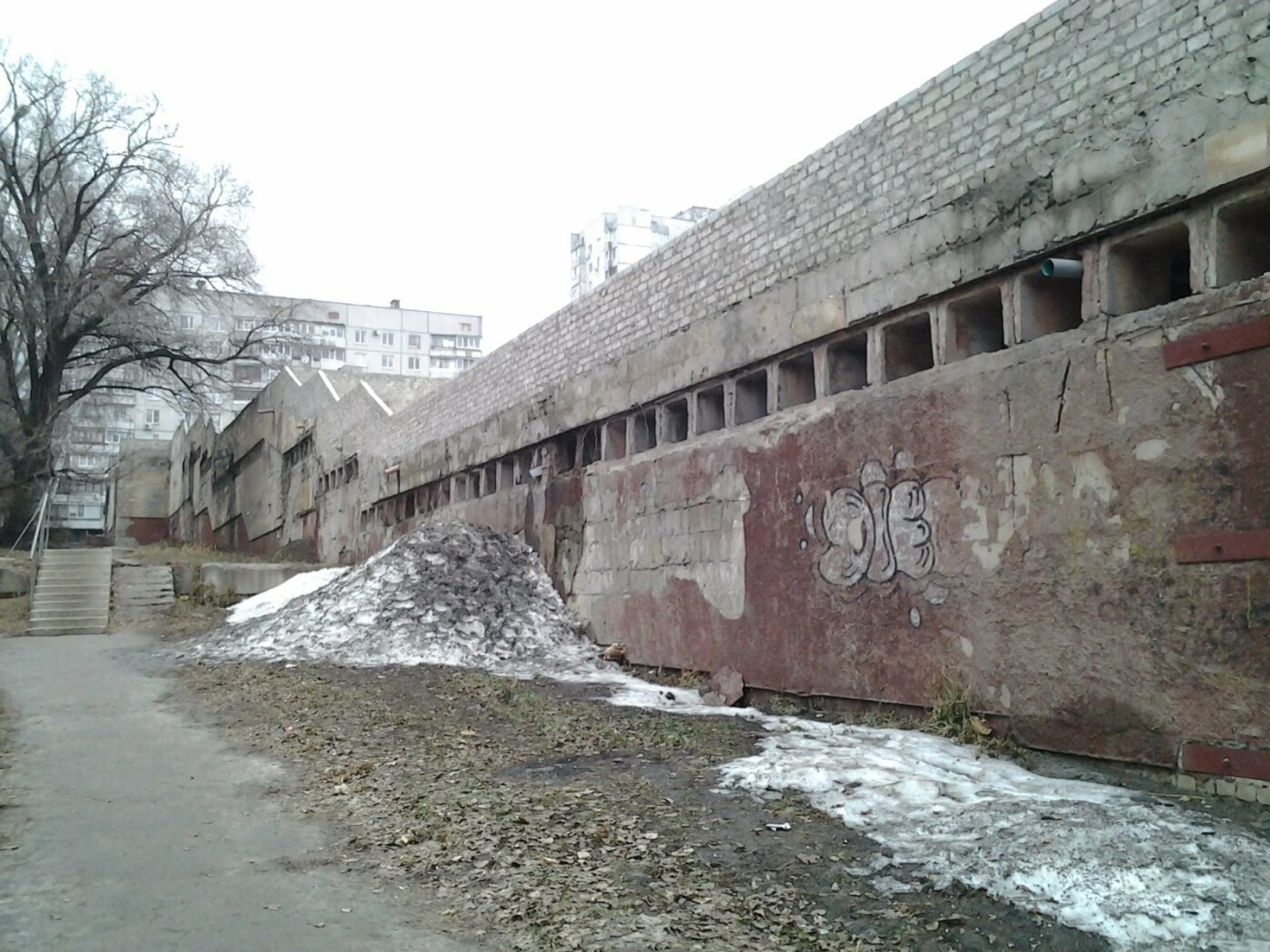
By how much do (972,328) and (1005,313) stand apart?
20.1 inches

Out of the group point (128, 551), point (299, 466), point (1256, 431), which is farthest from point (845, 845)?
point (299, 466)

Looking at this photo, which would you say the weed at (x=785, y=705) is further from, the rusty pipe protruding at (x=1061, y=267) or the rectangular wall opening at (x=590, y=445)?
the rectangular wall opening at (x=590, y=445)

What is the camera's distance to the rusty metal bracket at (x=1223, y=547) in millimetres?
4895

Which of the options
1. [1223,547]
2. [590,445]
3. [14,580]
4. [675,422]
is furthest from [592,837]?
[14,580]

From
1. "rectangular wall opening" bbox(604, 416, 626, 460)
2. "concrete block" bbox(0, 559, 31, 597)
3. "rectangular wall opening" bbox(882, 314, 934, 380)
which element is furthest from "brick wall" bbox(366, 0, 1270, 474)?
"concrete block" bbox(0, 559, 31, 597)

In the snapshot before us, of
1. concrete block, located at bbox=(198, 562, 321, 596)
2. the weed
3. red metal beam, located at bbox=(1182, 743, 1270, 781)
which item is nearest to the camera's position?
red metal beam, located at bbox=(1182, 743, 1270, 781)

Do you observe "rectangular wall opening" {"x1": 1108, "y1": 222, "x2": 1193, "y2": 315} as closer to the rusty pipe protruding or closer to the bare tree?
the rusty pipe protruding

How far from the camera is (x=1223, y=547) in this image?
5.06m

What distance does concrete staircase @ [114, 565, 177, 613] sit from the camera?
58.4 feet

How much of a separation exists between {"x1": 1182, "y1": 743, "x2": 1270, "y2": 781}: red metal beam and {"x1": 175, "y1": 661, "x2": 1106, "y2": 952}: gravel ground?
1.85 metres

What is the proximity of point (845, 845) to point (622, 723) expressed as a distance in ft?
11.0

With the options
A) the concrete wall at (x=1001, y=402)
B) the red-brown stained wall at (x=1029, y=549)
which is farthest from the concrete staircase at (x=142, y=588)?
the red-brown stained wall at (x=1029, y=549)

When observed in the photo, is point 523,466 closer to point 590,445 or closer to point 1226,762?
point 590,445

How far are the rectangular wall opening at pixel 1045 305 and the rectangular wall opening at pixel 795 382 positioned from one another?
8.04 ft
